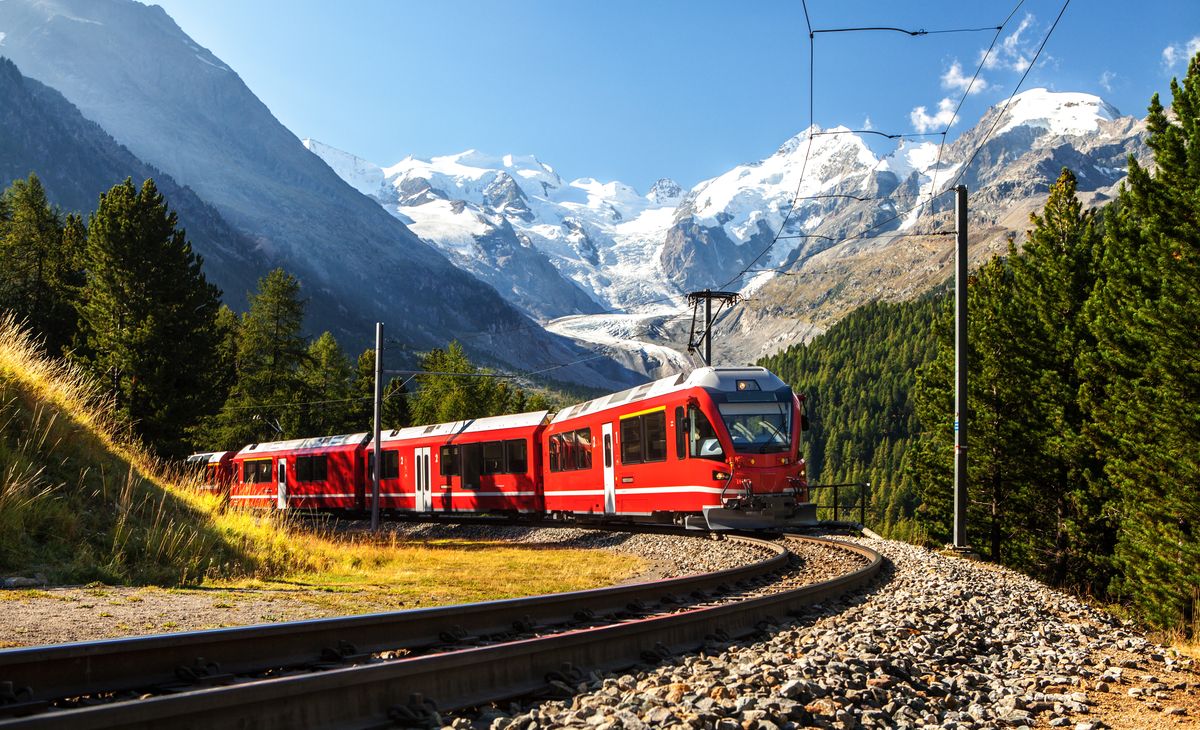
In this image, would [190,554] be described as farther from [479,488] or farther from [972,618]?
[479,488]

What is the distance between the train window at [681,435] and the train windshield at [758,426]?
3.29 feet

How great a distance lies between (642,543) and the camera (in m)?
20.5

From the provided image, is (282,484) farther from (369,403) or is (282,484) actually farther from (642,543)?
Result: (369,403)

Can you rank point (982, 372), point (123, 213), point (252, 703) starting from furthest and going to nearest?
point (123, 213)
point (982, 372)
point (252, 703)

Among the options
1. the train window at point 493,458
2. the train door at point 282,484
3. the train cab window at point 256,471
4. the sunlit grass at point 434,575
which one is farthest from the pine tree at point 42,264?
the sunlit grass at point 434,575

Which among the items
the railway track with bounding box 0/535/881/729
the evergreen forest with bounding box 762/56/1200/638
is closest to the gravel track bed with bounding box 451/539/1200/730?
the railway track with bounding box 0/535/881/729

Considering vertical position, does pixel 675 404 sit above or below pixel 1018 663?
above

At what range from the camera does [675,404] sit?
802 inches

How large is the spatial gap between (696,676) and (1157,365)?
2076cm

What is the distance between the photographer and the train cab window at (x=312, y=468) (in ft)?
134

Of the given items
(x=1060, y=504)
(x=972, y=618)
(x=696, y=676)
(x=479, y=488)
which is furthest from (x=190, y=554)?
(x=1060, y=504)

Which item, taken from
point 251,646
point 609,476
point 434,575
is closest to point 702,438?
point 609,476

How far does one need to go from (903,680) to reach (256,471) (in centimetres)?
4295

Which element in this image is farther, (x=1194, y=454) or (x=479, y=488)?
(x=479, y=488)
